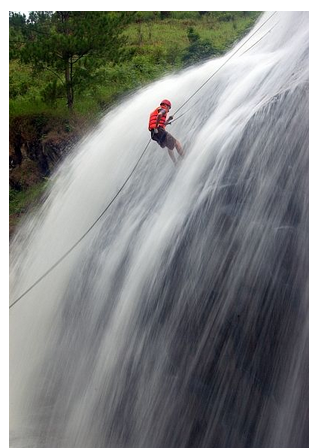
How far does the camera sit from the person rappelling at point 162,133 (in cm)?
240

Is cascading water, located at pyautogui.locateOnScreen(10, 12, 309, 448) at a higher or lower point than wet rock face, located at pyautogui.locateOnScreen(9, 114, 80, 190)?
lower

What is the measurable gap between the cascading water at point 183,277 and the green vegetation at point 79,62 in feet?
0.28

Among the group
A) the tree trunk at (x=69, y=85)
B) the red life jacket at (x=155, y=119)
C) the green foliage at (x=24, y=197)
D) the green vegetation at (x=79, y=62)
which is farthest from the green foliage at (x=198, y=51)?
the green foliage at (x=24, y=197)

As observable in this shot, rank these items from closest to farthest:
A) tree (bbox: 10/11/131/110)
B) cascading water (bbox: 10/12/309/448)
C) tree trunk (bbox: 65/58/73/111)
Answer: cascading water (bbox: 10/12/309/448), tree (bbox: 10/11/131/110), tree trunk (bbox: 65/58/73/111)

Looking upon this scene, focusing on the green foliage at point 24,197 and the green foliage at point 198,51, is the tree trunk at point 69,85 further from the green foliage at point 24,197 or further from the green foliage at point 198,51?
the green foliage at point 198,51

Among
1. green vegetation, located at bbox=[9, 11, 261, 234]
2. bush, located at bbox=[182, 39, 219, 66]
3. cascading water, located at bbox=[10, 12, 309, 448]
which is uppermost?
green vegetation, located at bbox=[9, 11, 261, 234]

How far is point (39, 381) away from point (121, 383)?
0.41 meters

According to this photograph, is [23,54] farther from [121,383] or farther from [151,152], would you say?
[121,383]

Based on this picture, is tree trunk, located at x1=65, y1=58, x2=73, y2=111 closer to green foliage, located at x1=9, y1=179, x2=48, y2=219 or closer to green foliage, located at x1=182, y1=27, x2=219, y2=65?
green foliage, located at x1=9, y1=179, x2=48, y2=219

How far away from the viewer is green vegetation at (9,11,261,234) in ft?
7.80

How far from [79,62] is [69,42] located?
10 centimetres

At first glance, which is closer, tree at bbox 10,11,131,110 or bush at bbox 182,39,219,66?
tree at bbox 10,11,131,110

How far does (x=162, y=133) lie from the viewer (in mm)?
2410

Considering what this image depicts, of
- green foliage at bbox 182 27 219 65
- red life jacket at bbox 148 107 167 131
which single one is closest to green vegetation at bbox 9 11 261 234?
green foliage at bbox 182 27 219 65
